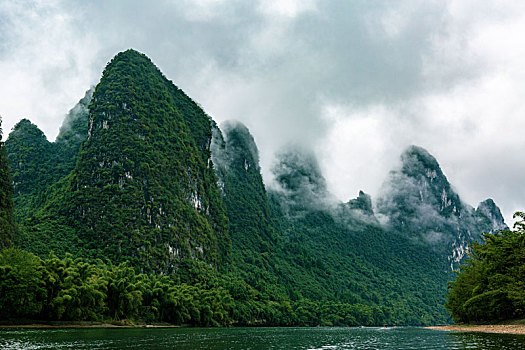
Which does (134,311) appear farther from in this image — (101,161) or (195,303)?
(101,161)

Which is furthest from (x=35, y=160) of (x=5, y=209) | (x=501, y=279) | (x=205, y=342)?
(x=501, y=279)

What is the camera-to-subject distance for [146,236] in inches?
3760

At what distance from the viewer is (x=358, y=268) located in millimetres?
190750

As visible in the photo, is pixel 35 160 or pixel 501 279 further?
pixel 35 160

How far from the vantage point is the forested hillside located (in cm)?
6188

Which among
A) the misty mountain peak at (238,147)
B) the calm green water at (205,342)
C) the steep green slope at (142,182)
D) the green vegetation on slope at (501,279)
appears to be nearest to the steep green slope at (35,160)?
the steep green slope at (142,182)

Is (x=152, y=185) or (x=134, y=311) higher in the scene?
(x=152, y=185)

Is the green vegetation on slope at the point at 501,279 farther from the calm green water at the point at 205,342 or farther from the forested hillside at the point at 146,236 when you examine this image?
the forested hillside at the point at 146,236

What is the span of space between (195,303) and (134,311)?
45.7 ft

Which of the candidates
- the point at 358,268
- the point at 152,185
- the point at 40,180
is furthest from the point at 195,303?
the point at 358,268

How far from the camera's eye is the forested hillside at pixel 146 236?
2436 inches

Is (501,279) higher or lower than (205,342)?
higher

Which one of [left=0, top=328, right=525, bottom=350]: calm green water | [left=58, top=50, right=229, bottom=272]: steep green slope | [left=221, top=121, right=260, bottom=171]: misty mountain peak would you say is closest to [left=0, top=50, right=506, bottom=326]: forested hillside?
[left=58, top=50, right=229, bottom=272]: steep green slope

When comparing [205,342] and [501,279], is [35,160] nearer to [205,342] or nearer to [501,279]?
[205,342]
